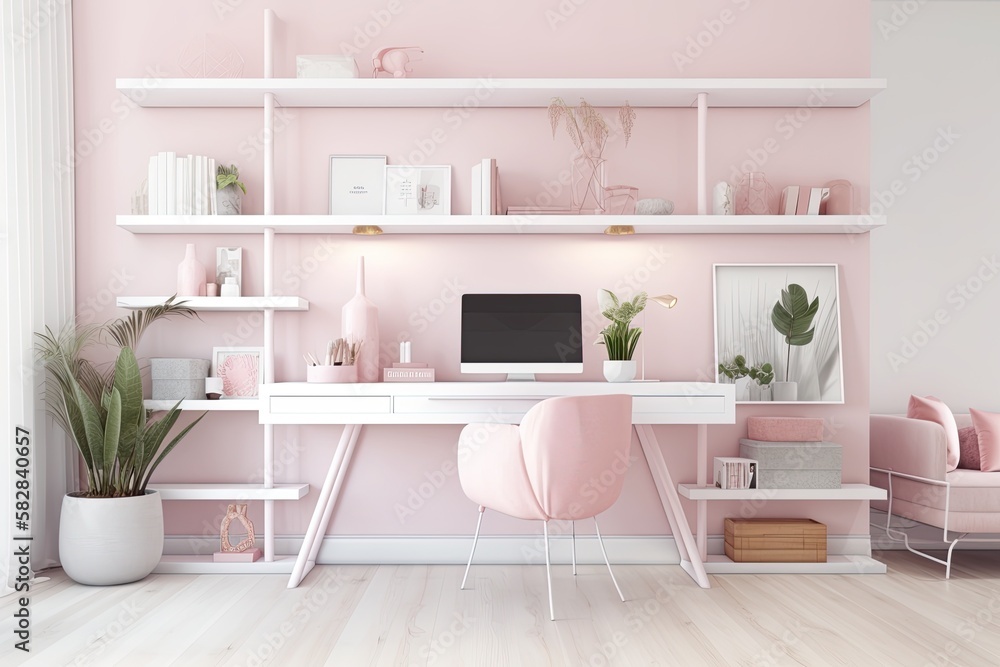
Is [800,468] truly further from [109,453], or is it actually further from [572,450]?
[109,453]

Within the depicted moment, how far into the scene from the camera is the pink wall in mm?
3418

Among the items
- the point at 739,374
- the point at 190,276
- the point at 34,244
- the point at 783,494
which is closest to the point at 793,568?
the point at 783,494

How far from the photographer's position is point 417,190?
133 inches

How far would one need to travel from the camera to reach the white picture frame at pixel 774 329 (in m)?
3.43

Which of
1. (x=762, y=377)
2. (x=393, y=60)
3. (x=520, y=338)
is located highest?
(x=393, y=60)

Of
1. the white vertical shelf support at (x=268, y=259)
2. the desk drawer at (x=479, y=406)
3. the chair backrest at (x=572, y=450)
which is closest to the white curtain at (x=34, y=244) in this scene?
the white vertical shelf support at (x=268, y=259)

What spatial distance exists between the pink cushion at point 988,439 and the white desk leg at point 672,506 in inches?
56.1

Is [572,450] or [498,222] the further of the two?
[498,222]

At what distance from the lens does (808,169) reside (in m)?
3.47

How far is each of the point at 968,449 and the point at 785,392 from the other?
93 centimetres

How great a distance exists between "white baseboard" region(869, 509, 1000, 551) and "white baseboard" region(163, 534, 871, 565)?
13.2 inches

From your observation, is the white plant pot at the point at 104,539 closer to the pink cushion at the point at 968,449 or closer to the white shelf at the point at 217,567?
the white shelf at the point at 217,567

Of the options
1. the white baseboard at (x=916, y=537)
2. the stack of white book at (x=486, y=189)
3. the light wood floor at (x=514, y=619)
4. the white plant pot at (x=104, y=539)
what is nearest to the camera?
the light wood floor at (x=514, y=619)

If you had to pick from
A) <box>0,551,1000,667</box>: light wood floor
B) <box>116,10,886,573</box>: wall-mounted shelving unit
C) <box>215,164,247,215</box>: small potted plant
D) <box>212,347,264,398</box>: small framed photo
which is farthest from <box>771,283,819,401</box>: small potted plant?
<box>215,164,247,215</box>: small potted plant
